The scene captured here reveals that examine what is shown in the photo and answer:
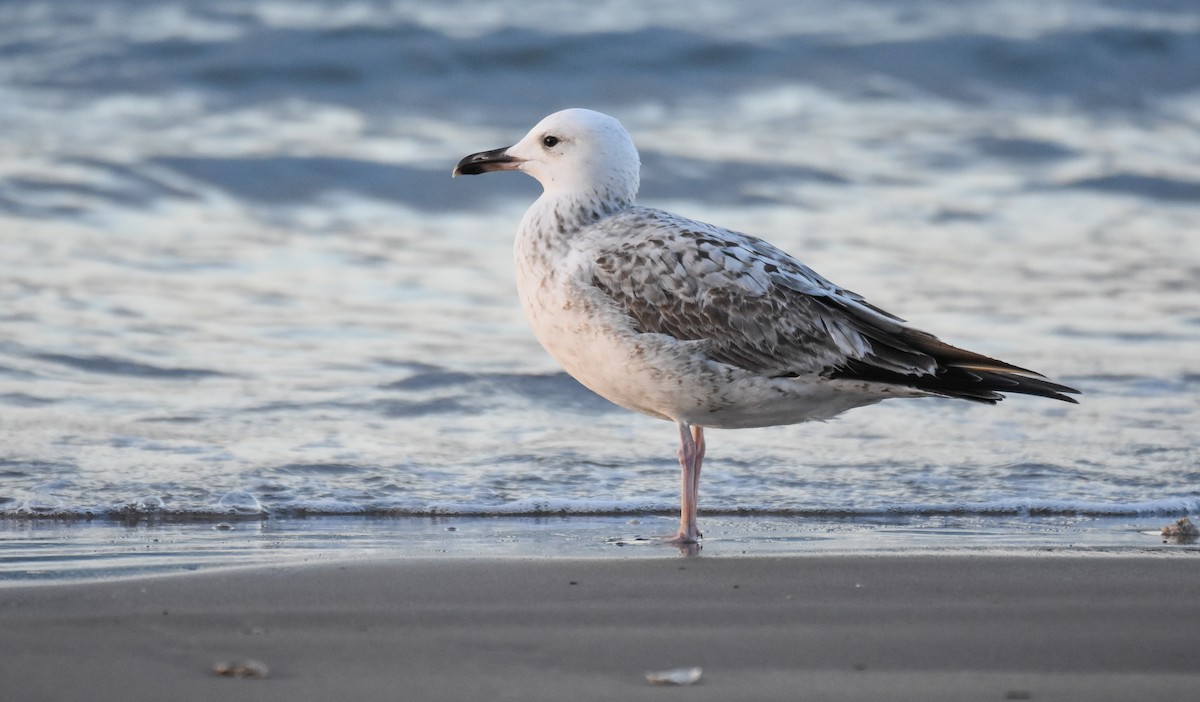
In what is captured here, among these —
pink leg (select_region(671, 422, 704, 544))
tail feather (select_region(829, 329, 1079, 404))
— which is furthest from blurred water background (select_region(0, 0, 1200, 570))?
tail feather (select_region(829, 329, 1079, 404))

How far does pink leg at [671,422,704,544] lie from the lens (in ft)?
18.7

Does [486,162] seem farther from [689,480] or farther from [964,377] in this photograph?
[964,377]

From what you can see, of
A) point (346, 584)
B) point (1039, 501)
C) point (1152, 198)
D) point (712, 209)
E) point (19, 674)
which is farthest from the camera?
point (1152, 198)

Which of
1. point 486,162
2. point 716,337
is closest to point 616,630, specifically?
point 716,337

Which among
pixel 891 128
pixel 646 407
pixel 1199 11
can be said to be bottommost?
pixel 646 407

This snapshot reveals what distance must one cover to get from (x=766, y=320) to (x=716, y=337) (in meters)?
0.20

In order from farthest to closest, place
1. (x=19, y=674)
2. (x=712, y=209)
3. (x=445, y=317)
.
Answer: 1. (x=712, y=209)
2. (x=445, y=317)
3. (x=19, y=674)

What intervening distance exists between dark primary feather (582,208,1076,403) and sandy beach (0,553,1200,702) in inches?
30.3

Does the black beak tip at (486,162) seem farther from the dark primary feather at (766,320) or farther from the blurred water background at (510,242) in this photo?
the blurred water background at (510,242)

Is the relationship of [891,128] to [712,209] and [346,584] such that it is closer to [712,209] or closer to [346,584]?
[712,209]

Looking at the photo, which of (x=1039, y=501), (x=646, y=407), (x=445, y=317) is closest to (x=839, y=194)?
(x=445, y=317)

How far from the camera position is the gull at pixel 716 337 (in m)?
5.58

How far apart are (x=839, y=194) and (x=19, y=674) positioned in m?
12.3

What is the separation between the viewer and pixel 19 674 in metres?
3.60
